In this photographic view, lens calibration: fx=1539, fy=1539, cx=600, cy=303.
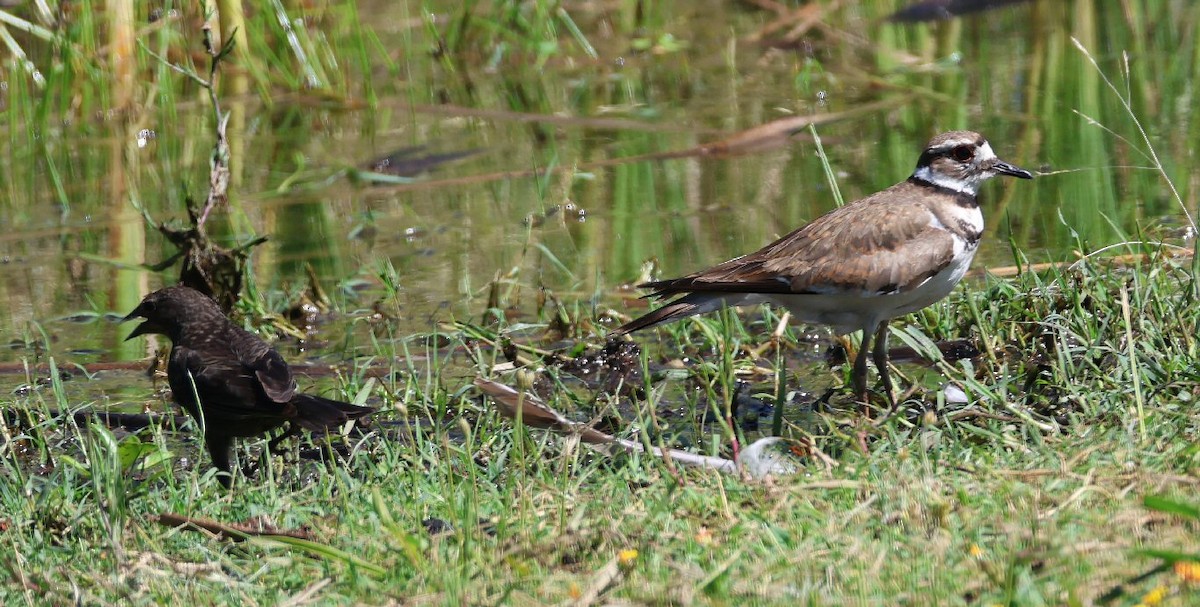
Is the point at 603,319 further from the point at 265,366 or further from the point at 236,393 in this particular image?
the point at 236,393

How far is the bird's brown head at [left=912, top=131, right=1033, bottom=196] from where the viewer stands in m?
6.12

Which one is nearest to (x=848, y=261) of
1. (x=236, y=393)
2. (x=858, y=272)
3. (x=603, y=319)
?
(x=858, y=272)

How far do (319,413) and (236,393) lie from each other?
0.33m

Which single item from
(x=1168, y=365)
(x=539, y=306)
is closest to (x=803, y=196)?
(x=539, y=306)

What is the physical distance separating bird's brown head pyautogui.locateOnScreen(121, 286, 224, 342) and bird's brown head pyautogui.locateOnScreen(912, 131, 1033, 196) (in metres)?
2.90

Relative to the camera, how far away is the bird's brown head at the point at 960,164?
20.1 feet

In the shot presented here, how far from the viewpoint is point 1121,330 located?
18.1ft

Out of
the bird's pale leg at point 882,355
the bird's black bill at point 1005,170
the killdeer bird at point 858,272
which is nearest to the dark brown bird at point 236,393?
the killdeer bird at point 858,272

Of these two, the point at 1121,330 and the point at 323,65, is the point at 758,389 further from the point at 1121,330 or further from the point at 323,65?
the point at 323,65

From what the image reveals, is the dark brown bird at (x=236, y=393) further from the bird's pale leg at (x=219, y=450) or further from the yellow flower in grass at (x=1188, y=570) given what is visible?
the yellow flower in grass at (x=1188, y=570)

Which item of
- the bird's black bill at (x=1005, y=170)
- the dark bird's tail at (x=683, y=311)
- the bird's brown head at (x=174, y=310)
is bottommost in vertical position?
→ the dark bird's tail at (x=683, y=311)

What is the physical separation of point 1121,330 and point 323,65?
→ 776 centimetres

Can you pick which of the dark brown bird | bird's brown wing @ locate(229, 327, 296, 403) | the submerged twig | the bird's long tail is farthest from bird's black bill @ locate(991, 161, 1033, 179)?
bird's brown wing @ locate(229, 327, 296, 403)

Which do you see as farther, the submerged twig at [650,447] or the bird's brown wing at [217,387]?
the bird's brown wing at [217,387]
